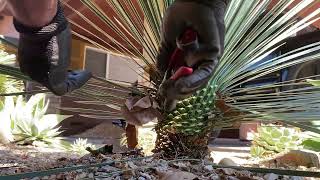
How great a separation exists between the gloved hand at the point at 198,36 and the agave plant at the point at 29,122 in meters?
1.47

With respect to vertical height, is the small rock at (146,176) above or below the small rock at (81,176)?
above

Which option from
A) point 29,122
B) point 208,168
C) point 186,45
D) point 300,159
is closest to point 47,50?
point 186,45

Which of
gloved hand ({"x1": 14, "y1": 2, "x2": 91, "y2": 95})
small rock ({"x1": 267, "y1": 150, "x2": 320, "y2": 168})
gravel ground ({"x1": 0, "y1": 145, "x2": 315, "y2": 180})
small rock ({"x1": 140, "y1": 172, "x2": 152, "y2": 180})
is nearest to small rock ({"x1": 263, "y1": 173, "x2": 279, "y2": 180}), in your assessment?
gravel ground ({"x1": 0, "y1": 145, "x2": 315, "y2": 180})

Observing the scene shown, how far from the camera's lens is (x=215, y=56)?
47cm

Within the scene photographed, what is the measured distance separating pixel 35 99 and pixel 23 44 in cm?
192

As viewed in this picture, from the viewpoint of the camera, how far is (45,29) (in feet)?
1.22

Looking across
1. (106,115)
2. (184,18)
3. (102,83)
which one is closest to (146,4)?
(102,83)

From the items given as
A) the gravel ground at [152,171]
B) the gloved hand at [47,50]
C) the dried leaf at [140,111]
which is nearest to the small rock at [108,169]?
the gravel ground at [152,171]

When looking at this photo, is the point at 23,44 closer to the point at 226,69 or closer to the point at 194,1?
the point at 194,1

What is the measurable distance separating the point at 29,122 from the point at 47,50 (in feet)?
5.68

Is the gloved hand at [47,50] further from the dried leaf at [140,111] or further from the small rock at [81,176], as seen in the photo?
the dried leaf at [140,111]

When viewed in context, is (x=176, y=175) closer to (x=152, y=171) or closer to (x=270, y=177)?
(x=152, y=171)

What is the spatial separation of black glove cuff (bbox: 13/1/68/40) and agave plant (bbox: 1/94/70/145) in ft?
5.00

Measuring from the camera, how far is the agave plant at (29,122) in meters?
1.93
